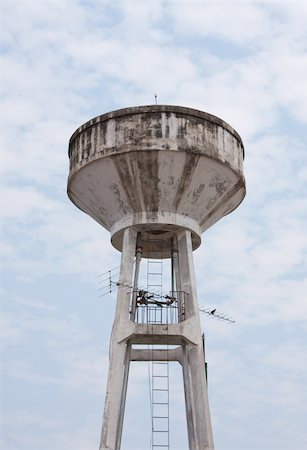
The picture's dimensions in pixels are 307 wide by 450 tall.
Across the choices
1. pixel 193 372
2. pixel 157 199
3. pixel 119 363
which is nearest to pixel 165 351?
pixel 193 372

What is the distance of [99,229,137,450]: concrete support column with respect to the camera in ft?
58.1

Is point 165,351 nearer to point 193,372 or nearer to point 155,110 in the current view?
point 193,372

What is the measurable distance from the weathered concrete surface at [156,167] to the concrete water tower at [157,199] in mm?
27

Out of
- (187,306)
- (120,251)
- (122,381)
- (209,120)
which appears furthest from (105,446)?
(209,120)

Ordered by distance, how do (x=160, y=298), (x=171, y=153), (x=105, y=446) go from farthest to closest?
1. (x=160, y=298)
2. (x=171, y=153)
3. (x=105, y=446)

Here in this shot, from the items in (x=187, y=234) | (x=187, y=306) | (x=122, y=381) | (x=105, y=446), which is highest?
(x=187, y=234)

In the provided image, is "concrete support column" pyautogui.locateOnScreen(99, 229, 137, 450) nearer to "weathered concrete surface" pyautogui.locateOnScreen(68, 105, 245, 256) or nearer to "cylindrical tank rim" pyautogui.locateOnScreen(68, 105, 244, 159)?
"weathered concrete surface" pyautogui.locateOnScreen(68, 105, 245, 256)

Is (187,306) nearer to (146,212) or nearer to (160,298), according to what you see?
(160,298)

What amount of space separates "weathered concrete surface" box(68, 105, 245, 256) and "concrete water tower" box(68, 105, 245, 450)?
1.1 inches

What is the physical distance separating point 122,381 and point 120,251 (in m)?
4.32

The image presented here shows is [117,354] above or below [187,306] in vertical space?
below

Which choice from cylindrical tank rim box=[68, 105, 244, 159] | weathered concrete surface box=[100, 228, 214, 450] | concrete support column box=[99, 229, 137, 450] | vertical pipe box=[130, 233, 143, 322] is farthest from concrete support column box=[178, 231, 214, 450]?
cylindrical tank rim box=[68, 105, 244, 159]

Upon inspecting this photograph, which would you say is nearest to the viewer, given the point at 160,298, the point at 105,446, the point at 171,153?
the point at 105,446

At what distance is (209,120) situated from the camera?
19688mm
